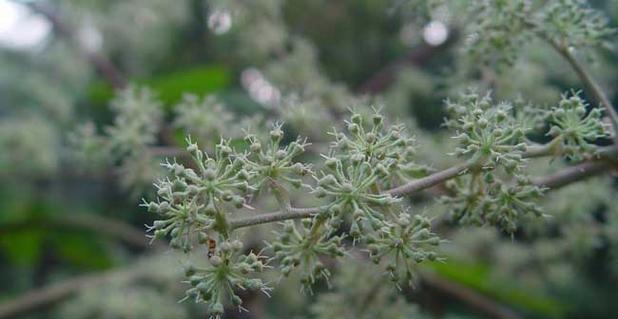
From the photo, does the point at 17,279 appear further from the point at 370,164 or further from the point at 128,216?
the point at 370,164

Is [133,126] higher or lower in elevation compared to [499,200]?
higher

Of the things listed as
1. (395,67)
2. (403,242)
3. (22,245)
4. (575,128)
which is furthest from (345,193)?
(22,245)

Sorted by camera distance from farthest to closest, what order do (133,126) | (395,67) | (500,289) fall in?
(395,67), (500,289), (133,126)

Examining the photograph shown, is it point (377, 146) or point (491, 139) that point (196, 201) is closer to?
point (377, 146)

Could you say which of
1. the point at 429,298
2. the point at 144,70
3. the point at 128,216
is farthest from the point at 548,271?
the point at 144,70

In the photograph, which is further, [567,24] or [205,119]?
[205,119]

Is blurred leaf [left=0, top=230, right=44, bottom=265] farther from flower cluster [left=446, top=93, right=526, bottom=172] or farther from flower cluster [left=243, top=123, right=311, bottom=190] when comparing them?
flower cluster [left=446, top=93, right=526, bottom=172]

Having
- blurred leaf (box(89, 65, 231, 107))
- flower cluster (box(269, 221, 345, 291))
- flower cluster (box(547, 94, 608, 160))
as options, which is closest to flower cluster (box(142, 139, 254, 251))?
flower cluster (box(269, 221, 345, 291))
